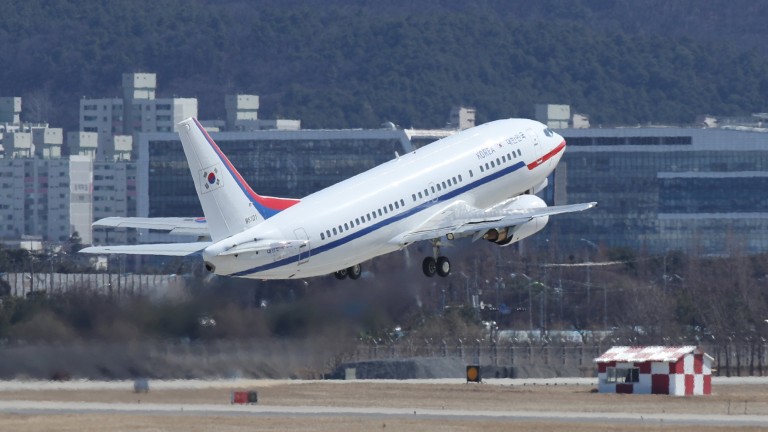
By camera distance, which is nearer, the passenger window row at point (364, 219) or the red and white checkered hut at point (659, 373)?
the passenger window row at point (364, 219)

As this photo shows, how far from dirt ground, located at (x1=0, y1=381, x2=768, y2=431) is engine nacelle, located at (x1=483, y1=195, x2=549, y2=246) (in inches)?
305

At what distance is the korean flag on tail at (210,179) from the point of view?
3137 inches

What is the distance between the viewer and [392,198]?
84062 millimetres

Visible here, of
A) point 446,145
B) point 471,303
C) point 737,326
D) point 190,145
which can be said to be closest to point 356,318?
point 446,145

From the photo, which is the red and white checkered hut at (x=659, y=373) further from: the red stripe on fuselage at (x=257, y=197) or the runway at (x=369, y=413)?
the red stripe on fuselage at (x=257, y=197)

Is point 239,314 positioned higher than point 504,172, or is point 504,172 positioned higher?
point 504,172

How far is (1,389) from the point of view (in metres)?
76.9

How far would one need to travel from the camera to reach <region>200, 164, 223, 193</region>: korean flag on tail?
79688 millimetres

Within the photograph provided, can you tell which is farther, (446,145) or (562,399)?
(562,399)

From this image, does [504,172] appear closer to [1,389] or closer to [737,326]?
[1,389]

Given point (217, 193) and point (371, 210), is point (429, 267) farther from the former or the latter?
point (217, 193)

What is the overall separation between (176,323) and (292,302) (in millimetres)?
8044

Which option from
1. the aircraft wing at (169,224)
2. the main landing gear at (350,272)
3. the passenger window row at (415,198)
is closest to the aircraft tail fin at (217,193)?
the passenger window row at (415,198)

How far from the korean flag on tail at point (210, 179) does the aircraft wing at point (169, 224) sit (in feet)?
17.8
